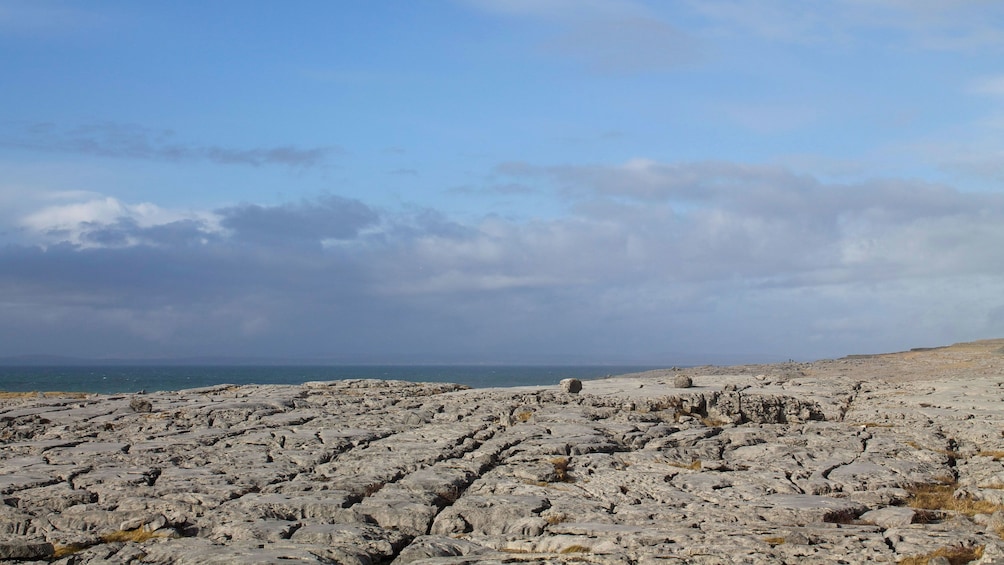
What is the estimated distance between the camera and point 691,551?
35.6 feet

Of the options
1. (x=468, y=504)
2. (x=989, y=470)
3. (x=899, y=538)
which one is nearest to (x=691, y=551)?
(x=899, y=538)

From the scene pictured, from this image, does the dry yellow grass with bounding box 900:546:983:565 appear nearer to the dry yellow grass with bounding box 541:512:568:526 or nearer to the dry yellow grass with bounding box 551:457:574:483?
the dry yellow grass with bounding box 541:512:568:526

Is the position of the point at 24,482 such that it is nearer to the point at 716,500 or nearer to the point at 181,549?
the point at 181,549

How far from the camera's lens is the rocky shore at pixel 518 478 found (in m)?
11.4

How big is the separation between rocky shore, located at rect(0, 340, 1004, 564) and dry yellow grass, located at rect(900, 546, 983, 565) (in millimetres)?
42

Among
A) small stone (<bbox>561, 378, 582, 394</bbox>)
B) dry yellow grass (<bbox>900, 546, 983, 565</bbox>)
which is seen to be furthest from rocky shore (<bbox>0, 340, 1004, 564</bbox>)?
small stone (<bbox>561, 378, 582, 394</bbox>)

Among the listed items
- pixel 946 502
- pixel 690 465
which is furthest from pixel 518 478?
pixel 946 502

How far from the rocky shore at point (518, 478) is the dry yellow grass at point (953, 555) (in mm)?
42

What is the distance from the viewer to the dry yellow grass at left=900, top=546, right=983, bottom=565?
1045 centimetres

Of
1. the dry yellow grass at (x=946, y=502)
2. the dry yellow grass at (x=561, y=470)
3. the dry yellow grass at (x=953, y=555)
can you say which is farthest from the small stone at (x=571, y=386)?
the dry yellow grass at (x=953, y=555)

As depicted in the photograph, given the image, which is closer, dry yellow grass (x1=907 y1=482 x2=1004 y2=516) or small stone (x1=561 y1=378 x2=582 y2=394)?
dry yellow grass (x1=907 y1=482 x2=1004 y2=516)

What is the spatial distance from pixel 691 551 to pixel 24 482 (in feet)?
36.5

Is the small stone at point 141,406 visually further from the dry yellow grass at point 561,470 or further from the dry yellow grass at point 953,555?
the dry yellow grass at point 953,555

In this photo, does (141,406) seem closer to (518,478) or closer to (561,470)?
(518,478)
